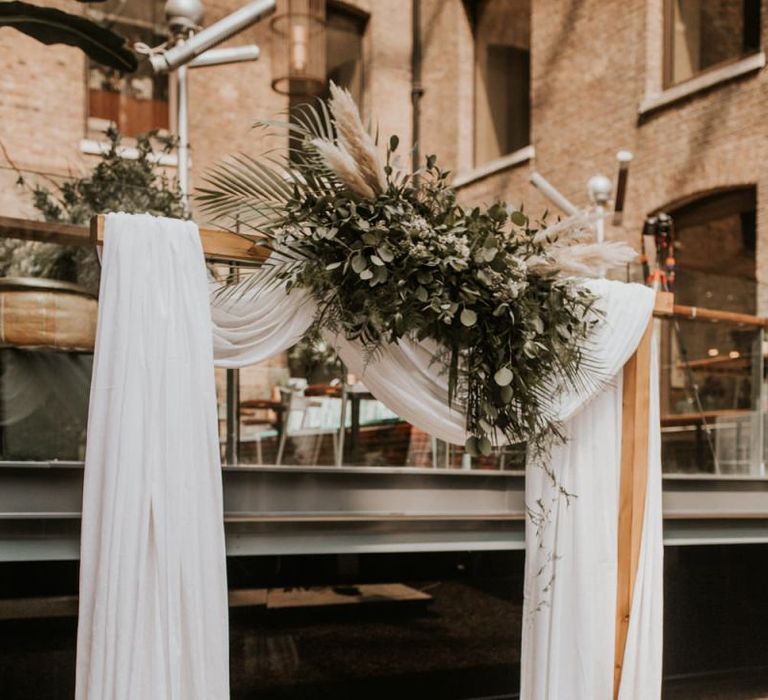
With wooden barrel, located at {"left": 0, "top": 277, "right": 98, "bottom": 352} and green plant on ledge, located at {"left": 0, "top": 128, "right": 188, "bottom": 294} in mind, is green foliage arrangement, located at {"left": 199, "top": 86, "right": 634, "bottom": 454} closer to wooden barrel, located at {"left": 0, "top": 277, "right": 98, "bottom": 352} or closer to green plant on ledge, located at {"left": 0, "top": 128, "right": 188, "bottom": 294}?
wooden barrel, located at {"left": 0, "top": 277, "right": 98, "bottom": 352}

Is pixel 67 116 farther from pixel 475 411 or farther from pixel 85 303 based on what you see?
pixel 475 411

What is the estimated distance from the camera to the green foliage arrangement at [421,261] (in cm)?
374

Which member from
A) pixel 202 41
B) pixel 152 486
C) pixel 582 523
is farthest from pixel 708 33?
pixel 152 486

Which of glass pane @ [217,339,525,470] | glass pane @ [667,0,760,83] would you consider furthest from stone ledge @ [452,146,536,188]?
glass pane @ [217,339,525,470]

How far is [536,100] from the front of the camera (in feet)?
40.8

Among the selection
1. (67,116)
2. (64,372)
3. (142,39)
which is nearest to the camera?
(64,372)

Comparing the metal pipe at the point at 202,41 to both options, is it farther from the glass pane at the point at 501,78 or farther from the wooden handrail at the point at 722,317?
the glass pane at the point at 501,78

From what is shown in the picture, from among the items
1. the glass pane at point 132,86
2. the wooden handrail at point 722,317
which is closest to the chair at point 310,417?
the wooden handrail at point 722,317

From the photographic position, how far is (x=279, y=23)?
1088 cm

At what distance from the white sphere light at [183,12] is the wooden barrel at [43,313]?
297 centimetres

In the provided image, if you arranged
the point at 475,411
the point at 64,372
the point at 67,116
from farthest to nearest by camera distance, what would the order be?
1. the point at 67,116
2. the point at 64,372
3. the point at 475,411

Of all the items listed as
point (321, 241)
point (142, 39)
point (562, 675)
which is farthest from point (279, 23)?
point (562, 675)

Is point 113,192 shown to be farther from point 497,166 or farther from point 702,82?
point 497,166

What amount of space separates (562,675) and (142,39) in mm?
10001
